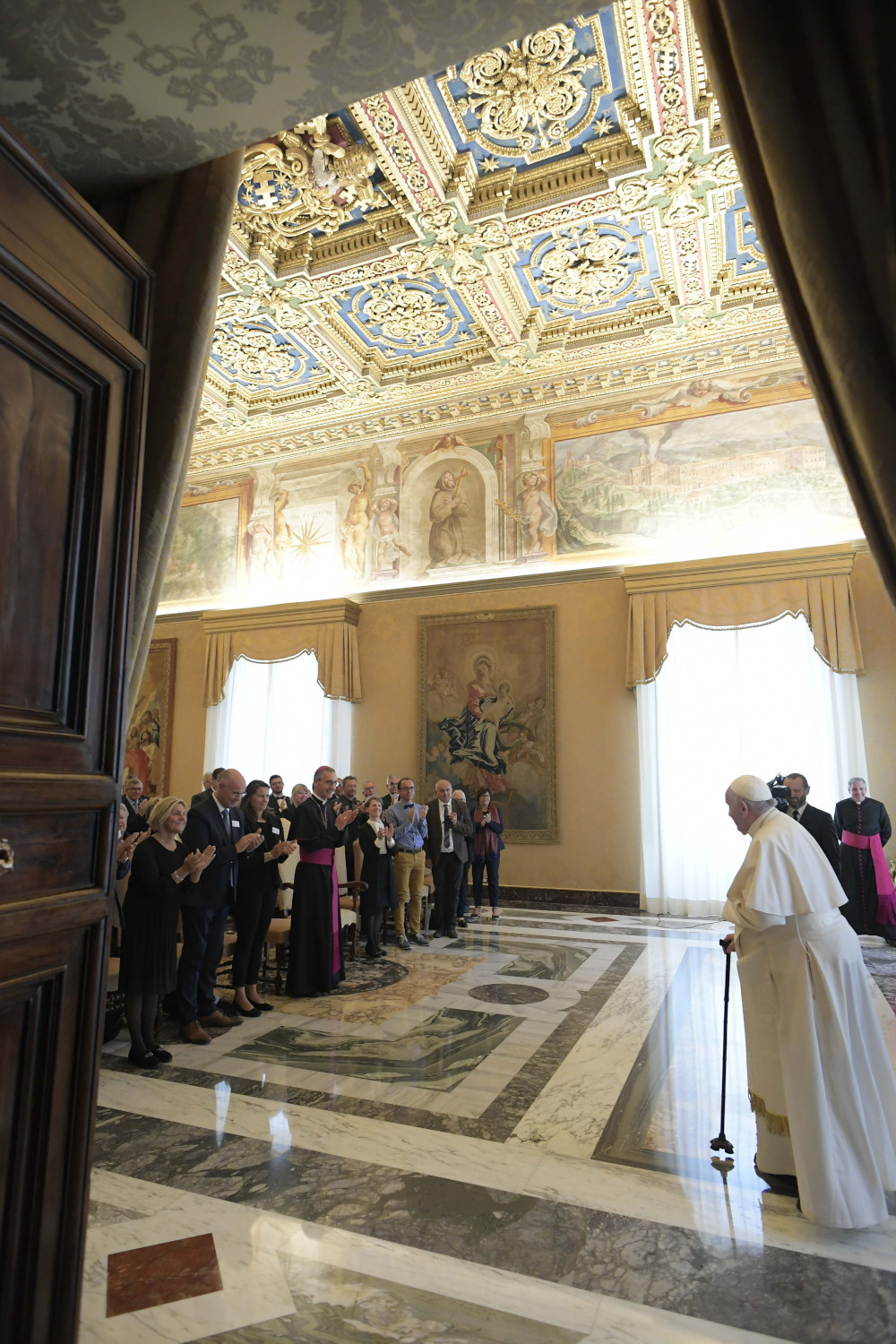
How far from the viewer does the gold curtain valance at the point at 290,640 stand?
1225 cm

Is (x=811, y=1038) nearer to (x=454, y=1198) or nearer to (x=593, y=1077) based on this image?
(x=454, y=1198)

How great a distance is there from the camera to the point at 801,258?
1.62m

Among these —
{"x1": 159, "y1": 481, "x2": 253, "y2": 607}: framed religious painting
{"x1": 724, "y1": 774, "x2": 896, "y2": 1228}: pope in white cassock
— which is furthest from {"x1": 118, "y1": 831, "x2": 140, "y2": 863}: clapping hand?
{"x1": 159, "y1": 481, "x2": 253, "y2": 607}: framed religious painting

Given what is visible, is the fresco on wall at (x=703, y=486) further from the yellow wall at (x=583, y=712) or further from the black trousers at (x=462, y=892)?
the black trousers at (x=462, y=892)

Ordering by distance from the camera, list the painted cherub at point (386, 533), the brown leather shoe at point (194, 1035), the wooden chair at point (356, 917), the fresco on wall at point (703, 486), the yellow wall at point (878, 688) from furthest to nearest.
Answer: the painted cherub at point (386, 533) → the fresco on wall at point (703, 486) → the yellow wall at point (878, 688) → the wooden chair at point (356, 917) → the brown leather shoe at point (194, 1035)

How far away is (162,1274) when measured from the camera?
2.57 m

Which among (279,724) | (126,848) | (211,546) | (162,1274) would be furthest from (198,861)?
(211,546)

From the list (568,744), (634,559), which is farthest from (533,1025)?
(634,559)

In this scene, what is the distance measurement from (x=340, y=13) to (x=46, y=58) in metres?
0.77

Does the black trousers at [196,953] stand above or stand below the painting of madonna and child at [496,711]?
below

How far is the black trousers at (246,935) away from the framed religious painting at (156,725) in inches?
331

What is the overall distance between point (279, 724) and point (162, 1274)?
1045 centimetres

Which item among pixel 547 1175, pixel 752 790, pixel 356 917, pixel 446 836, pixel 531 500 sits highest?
pixel 531 500

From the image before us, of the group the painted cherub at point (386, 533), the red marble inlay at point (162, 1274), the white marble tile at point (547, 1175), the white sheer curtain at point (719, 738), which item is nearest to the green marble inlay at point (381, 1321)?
the red marble inlay at point (162, 1274)
